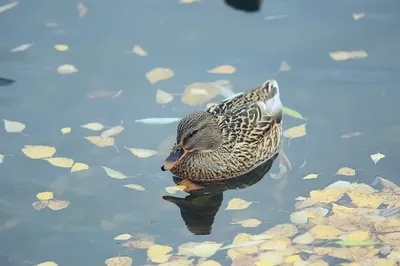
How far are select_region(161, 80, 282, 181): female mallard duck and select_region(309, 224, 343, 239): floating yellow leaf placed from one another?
1.20 metres

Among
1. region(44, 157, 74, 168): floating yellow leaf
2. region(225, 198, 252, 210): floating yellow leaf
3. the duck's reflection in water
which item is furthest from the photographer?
region(44, 157, 74, 168): floating yellow leaf

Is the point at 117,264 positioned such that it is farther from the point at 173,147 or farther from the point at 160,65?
the point at 160,65

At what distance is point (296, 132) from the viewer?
8.45m

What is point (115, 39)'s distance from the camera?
31.7ft

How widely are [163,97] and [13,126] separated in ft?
4.78

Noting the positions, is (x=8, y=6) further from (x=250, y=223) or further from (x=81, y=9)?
(x=250, y=223)

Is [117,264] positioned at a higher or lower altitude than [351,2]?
lower

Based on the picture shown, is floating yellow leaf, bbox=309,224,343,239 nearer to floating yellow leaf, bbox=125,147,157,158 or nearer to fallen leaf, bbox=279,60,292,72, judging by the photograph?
floating yellow leaf, bbox=125,147,157,158

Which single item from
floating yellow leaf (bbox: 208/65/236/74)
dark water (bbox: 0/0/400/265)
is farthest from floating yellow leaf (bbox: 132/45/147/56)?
floating yellow leaf (bbox: 208/65/236/74)

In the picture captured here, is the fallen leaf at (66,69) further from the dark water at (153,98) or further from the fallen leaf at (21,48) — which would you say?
the fallen leaf at (21,48)

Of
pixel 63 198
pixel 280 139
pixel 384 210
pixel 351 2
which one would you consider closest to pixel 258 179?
pixel 280 139

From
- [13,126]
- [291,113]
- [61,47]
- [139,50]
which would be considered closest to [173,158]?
[291,113]

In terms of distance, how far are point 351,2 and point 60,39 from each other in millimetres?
3270

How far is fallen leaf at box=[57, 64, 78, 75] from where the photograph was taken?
920cm
